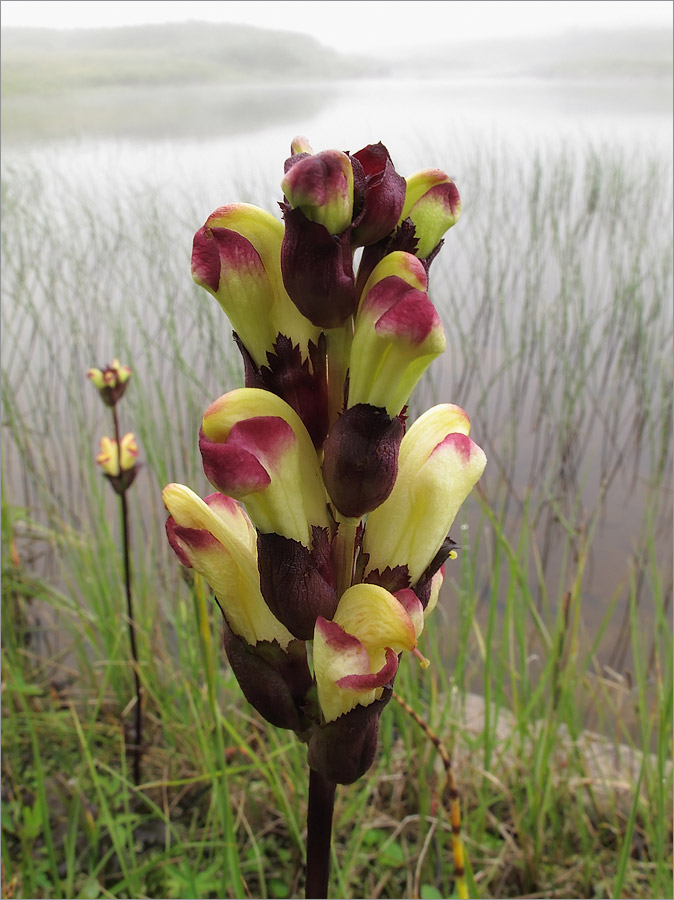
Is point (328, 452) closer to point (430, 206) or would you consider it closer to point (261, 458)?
point (261, 458)

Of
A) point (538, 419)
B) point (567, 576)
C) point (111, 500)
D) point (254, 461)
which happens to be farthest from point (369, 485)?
point (538, 419)

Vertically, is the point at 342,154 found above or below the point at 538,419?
above

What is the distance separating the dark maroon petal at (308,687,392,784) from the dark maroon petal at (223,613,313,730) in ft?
0.11

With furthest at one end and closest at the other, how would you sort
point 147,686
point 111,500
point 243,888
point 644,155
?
point 644,155
point 111,500
point 147,686
point 243,888

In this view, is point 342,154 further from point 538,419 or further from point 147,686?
point 538,419

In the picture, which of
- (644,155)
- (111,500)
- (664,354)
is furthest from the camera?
(644,155)

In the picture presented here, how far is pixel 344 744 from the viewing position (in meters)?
0.66

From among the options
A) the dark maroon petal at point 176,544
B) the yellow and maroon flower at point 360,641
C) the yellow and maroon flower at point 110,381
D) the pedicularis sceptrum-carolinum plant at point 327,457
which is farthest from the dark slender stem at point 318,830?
the yellow and maroon flower at point 110,381

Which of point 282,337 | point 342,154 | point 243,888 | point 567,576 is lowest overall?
point 567,576

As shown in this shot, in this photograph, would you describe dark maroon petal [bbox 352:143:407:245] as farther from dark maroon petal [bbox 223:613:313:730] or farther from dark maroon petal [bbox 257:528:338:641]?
dark maroon petal [bbox 223:613:313:730]

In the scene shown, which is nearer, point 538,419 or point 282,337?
point 282,337

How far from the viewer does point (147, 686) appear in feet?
6.68

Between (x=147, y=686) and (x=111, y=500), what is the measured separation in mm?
1523

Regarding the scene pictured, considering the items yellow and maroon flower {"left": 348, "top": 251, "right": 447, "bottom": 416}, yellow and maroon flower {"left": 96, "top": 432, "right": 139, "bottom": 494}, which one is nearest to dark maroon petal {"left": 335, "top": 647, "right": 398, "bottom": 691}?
yellow and maroon flower {"left": 348, "top": 251, "right": 447, "bottom": 416}
